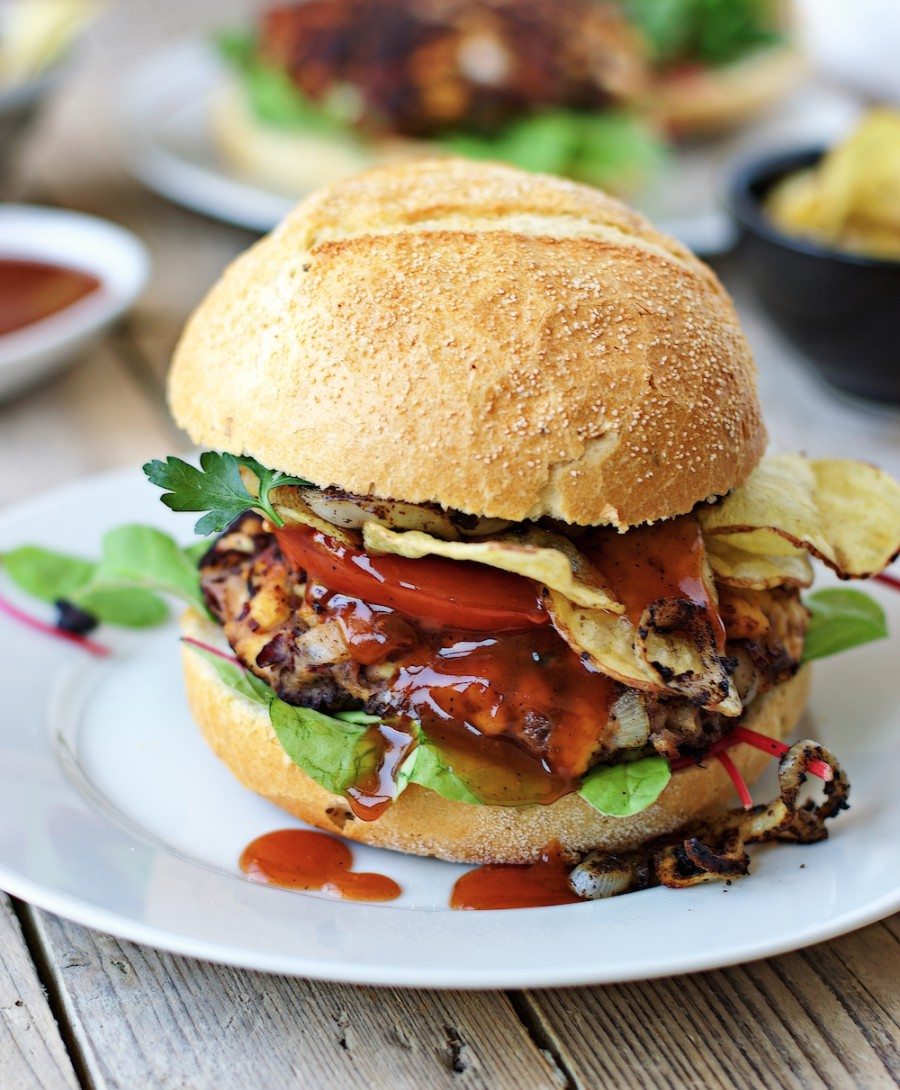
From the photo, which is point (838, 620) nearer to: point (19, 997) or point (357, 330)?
point (357, 330)

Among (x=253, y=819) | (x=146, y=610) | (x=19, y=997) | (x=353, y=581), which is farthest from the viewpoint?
(x=146, y=610)

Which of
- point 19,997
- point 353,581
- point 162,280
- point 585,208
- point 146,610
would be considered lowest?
point 162,280

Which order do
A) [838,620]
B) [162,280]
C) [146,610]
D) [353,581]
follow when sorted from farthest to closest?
[162,280]
[146,610]
[838,620]
[353,581]

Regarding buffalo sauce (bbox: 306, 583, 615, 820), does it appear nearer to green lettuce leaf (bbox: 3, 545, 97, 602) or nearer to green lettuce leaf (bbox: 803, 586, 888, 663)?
green lettuce leaf (bbox: 803, 586, 888, 663)

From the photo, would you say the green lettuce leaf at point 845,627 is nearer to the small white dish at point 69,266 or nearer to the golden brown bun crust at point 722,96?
the small white dish at point 69,266

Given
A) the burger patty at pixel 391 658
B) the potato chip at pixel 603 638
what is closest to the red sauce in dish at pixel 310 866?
the burger patty at pixel 391 658

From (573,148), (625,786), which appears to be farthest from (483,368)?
(573,148)

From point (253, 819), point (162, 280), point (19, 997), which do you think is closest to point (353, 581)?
point (253, 819)
